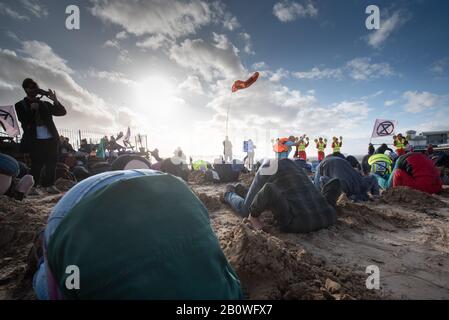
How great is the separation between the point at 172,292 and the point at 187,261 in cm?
12

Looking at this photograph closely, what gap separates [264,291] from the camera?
1.49m

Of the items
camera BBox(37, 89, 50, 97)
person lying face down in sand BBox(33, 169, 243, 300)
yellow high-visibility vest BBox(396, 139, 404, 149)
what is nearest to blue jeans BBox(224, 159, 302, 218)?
person lying face down in sand BBox(33, 169, 243, 300)

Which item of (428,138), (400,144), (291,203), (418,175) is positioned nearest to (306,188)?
(291,203)

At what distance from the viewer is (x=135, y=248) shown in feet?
2.88

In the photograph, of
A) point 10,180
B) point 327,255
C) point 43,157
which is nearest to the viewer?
point 327,255

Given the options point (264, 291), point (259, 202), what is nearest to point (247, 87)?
point (259, 202)

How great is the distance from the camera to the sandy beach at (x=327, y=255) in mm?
1612

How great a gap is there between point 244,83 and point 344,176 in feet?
30.0

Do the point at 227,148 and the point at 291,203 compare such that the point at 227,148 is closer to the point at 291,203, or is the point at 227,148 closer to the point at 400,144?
the point at 400,144

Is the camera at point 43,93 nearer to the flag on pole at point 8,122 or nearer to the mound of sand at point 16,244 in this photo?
the mound of sand at point 16,244

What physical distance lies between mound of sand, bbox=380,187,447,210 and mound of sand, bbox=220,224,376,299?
3967 mm
